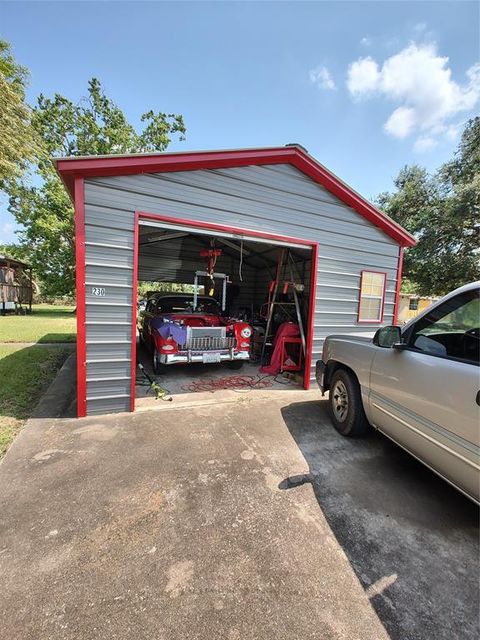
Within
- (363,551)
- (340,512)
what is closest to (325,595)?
(363,551)

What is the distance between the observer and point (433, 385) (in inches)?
93.8

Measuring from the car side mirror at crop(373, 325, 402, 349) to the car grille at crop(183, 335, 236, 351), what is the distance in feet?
11.8

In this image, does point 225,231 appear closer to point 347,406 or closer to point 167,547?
point 347,406

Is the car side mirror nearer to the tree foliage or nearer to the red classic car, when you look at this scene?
the red classic car

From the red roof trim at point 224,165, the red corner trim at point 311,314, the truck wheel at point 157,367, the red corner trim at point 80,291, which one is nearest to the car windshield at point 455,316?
the red corner trim at point 311,314

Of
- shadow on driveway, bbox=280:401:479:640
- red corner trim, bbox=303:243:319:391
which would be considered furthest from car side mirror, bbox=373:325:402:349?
red corner trim, bbox=303:243:319:391

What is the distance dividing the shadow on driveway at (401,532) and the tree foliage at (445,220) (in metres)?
17.6

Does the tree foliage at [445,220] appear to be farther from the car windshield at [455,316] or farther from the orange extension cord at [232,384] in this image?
the car windshield at [455,316]

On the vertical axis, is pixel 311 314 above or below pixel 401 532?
above

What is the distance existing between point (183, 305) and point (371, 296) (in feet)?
15.0

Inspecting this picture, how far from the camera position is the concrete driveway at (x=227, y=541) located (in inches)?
65.0

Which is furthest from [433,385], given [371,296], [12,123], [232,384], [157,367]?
[12,123]

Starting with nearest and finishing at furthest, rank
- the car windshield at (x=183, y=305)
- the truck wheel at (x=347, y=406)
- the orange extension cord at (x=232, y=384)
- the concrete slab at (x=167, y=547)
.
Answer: the concrete slab at (x=167, y=547) < the truck wheel at (x=347, y=406) < the orange extension cord at (x=232, y=384) < the car windshield at (x=183, y=305)

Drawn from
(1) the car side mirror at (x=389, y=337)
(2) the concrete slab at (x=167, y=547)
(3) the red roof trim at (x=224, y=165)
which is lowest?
(2) the concrete slab at (x=167, y=547)
